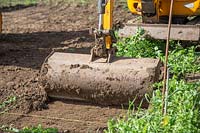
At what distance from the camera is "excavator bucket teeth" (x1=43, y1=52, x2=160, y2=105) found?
19.3 feet

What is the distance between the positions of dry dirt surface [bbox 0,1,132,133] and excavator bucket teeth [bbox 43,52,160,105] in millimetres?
172

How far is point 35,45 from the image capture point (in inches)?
383

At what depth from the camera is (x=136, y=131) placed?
15.0 feet

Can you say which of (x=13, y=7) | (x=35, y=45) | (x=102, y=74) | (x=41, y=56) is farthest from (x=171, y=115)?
(x=13, y=7)

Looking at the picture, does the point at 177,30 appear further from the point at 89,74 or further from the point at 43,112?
the point at 43,112

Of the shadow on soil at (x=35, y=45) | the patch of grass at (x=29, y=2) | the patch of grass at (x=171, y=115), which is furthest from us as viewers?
the patch of grass at (x=29, y=2)

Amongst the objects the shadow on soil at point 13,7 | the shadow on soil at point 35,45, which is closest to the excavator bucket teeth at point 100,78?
the shadow on soil at point 35,45

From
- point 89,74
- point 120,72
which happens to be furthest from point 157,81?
point 89,74

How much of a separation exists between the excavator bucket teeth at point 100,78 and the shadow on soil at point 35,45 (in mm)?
1816

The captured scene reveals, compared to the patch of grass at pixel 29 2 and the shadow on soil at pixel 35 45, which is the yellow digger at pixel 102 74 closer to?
the shadow on soil at pixel 35 45

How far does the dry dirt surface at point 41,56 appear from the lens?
5805 mm

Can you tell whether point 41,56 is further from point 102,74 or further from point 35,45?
point 102,74

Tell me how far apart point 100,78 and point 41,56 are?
9.93 feet

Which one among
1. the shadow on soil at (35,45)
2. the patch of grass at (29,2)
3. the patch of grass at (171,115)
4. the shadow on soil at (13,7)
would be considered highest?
the patch of grass at (29,2)
